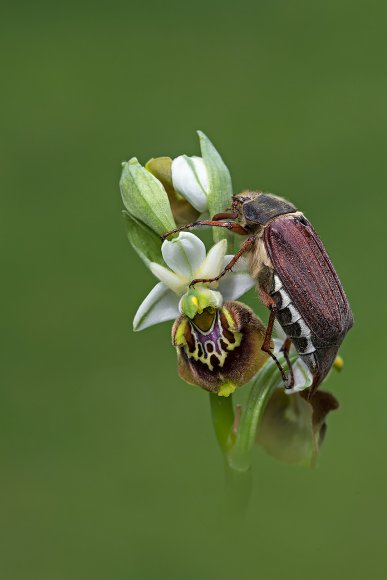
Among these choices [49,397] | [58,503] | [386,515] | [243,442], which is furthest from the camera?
[49,397]

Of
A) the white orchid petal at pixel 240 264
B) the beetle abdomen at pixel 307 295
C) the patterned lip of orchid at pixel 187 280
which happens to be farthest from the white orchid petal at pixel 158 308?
the beetle abdomen at pixel 307 295

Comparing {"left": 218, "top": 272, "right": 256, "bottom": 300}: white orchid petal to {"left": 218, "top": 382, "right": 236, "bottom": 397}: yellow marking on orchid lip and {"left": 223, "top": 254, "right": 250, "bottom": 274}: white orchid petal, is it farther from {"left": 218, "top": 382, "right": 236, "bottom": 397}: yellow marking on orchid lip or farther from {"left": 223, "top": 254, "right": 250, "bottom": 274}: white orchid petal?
{"left": 218, "top": 382, "right": 236, "bottom": 397}: yellow marking on orchid lip

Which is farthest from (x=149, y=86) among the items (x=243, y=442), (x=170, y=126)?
(x=243, y=442)

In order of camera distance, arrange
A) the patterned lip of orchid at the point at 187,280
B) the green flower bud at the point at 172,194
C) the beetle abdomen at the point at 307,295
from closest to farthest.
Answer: the beetle abdomen at the point at 307,295 < the patterned lip of orchid at the point at 187,280 < the green flower bud at the point at 172,194

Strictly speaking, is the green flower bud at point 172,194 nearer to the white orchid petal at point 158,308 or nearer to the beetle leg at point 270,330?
the white orchid petal at point 158,308

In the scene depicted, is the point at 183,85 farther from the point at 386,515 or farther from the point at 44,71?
the point at 386,515

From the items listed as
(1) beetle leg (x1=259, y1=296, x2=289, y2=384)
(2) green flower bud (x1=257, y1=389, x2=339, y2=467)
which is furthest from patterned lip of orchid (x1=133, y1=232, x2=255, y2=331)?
(2) green flower bud (x1=257, y1=389, x2=339, y2=467)

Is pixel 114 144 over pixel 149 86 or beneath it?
beneath
